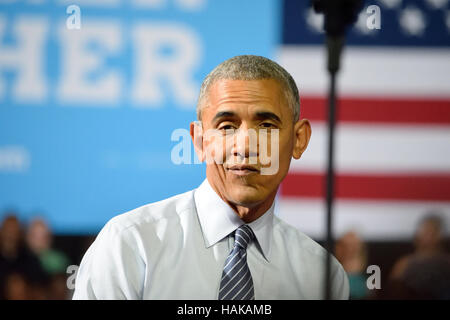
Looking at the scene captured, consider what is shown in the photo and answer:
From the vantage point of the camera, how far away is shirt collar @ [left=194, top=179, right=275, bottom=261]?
43.8 inches

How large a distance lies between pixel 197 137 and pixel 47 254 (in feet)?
1.57

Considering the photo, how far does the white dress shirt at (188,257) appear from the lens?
105cm

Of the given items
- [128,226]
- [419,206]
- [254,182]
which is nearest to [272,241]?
[254,182]

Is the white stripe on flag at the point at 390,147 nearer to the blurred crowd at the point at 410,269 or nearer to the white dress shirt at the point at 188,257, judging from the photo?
the blurred crowd at the point at 410,269

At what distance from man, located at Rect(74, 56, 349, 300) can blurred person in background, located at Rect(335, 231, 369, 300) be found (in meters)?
0.17

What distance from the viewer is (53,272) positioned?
1.32m

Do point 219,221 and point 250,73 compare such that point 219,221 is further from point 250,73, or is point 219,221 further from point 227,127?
point 250,73

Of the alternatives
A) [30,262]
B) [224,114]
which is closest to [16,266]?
[30,262]

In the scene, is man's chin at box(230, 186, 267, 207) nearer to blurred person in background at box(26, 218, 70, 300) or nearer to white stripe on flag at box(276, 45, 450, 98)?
blurred person in background at box(26, 218, 70, 300)

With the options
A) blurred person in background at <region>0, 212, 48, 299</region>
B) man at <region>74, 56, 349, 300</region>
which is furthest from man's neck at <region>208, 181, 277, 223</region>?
blurred person in background at <region>0, 212, 48, 299</region>

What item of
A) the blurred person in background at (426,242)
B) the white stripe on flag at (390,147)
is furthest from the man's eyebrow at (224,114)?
the white stripe on flag at (390,147)

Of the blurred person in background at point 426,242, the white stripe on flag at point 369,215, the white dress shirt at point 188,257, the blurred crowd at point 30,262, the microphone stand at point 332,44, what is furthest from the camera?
the white stripe on flag at point 369,215

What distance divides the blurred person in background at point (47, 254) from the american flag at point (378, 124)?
0.80 m

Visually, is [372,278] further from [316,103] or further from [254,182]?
[316,103]
